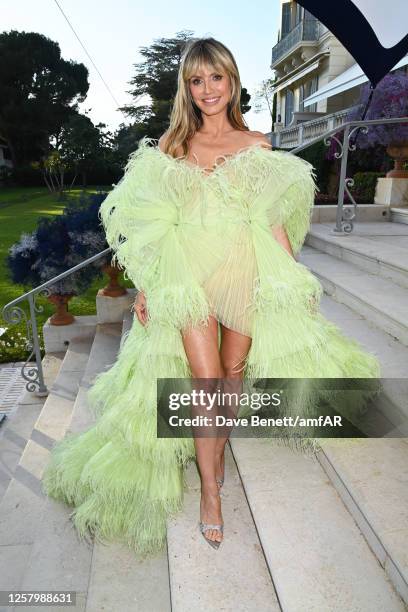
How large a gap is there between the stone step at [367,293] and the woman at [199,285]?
1.00 m

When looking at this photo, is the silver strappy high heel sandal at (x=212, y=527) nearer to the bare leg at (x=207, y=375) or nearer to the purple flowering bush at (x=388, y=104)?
the bare leg at (x=207, y=375)

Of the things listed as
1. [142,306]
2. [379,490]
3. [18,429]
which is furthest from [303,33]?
[379,490]

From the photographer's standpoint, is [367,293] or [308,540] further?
[367,293]

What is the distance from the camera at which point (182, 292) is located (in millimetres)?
1680

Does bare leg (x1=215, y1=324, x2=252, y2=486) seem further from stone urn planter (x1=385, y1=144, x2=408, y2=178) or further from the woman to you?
stone urn planter (x1=385, y1=144, x2=408, y2=178)

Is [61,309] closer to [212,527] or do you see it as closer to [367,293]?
[367,293]

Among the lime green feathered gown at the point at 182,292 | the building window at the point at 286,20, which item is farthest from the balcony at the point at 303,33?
the lime green feathered gown at the point at 182,292

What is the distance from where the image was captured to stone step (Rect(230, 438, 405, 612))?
1445 millimetres

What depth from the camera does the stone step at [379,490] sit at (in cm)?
149

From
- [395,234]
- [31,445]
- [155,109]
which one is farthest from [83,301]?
[155,109]

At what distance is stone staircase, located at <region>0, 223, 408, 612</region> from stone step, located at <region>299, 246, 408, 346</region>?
0.04m

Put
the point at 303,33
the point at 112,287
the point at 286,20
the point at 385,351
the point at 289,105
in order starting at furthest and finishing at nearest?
the point at 289,105 → the point at 286,20 → the point at 303,33 → the point at 112,287 → the point at 385,351

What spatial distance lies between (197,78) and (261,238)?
0.71 m

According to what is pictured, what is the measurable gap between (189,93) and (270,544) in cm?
184
